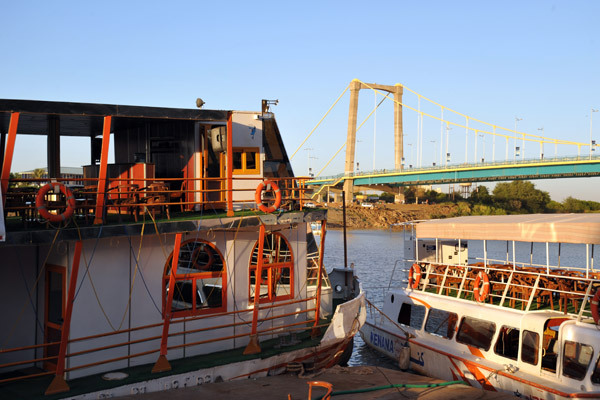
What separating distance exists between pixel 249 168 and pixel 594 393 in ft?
26.8

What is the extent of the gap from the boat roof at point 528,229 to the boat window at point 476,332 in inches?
79.9

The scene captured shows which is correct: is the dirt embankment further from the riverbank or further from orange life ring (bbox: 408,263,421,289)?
the riverbank

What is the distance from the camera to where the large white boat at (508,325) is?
38.0 feet

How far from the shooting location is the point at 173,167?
1351 centimetres

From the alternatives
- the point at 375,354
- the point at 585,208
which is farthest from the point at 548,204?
the point at 375,354

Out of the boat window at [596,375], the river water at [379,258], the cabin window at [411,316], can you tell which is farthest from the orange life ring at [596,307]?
the cabin window at [411,316]

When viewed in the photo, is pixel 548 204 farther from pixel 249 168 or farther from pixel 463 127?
pixel 249 168

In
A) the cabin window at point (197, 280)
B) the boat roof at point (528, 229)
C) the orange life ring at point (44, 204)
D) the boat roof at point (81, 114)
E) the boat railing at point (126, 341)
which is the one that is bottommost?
the boat railing at point (126, 341)

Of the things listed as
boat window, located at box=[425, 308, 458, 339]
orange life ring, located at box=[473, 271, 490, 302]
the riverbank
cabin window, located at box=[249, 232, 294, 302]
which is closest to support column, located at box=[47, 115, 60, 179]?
cabin window, located at box=[249, 232, 294, 302]

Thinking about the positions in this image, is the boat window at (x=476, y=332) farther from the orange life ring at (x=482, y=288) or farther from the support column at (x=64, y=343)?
the support column at (x=64, y=343)

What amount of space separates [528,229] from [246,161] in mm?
6547

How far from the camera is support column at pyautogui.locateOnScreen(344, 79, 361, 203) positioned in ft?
255

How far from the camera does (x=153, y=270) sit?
1094 centimetres

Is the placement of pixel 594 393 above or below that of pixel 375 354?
above
